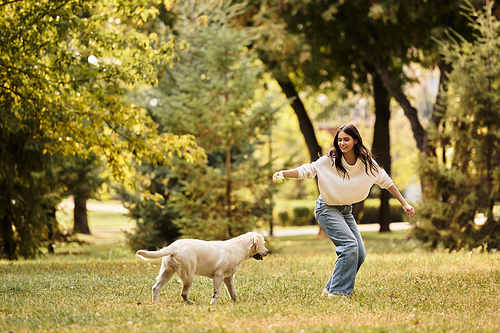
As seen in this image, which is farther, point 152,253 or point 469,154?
point 469,154

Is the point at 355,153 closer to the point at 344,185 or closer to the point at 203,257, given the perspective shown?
the point at 344,185

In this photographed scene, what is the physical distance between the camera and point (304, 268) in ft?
31.5

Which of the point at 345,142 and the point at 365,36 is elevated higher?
the point at 365,36

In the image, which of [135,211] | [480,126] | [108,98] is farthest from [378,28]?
[108,98]

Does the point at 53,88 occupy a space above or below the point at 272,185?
above

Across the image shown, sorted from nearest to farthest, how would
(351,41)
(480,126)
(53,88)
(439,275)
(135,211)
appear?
(439,275) → (53,88) → (480,126) → (135,211) → (351,41)

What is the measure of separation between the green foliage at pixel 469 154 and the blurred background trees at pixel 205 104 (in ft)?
0.12

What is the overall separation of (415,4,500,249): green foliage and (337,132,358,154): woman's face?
8154 mm

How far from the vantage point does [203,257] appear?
576 centimetres

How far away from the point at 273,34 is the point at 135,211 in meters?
7.73

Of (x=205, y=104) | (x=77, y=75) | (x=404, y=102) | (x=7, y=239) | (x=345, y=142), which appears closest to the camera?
(x=345, y=142)

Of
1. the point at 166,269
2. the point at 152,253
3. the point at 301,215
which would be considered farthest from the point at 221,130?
the point at 301,215

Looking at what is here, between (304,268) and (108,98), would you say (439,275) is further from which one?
(108,98)

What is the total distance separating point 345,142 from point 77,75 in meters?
5.88
